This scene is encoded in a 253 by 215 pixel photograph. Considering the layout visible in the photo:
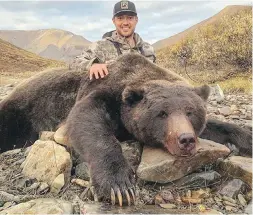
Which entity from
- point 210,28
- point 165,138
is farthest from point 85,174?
point 210,28

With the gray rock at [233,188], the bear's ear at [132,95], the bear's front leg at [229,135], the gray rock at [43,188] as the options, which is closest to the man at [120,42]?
the bear's ear at [132,95]

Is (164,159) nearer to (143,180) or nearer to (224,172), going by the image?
(143,180)

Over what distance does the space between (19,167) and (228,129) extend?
2.03 meters

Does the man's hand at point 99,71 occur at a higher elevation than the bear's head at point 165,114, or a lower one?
Result: higher

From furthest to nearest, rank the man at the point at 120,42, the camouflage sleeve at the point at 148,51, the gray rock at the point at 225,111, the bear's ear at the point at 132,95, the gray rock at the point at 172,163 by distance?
the gray rock at the point at 225,111, the camouflage sleeve at the point at 148,51, the man at the point at 120,42, the bear's ear at the point at 132,95, the gray rock at the point at 172,163

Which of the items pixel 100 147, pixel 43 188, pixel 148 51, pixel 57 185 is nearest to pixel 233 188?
pixel 100 147

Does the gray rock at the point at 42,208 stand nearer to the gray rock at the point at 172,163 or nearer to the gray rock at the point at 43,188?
the gray rock at the point at 43,188

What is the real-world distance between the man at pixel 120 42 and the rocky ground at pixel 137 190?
68.7 inches

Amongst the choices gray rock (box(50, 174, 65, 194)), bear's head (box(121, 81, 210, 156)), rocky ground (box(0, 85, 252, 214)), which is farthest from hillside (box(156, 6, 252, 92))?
gray rock (box(50, 174, 65, 194))

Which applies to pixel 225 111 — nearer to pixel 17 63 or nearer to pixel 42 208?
pixel 42 208

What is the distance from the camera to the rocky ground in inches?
107

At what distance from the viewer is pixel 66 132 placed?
3.68 m

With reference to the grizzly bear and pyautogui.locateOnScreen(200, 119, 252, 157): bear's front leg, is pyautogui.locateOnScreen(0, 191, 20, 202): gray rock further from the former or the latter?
pyautogui.locateOnScreen(200, 119, 252, 157): bear's front leg

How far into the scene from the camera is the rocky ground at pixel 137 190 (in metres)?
2.72
